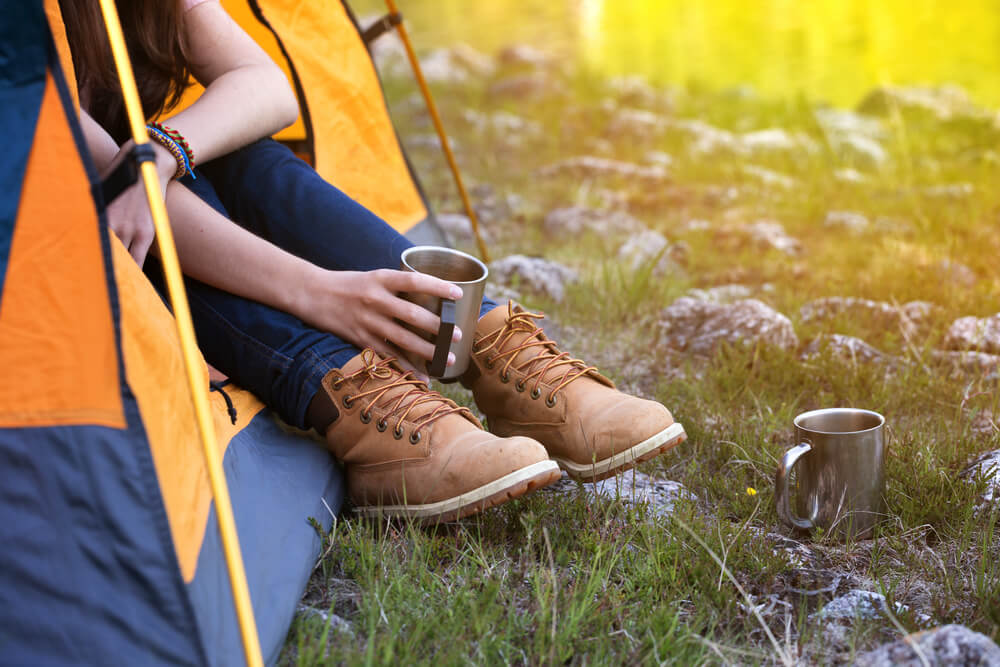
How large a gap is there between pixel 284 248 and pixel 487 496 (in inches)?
25.1

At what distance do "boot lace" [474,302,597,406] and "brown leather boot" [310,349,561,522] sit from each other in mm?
143

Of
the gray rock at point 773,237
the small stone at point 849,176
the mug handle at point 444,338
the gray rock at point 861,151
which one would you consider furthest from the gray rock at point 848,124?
the mug handle at point 444,338

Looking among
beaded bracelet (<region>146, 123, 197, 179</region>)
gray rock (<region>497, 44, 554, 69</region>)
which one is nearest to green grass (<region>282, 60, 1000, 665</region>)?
beaded bracelet (<region>146, 123, 197, 179</region>)

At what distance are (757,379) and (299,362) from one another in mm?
1121

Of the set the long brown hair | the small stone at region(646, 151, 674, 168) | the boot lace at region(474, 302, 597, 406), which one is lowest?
the small stone at region(646, 151, 674, 168)

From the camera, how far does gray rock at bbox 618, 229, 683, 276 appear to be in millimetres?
3055

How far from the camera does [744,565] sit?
1.40 meters

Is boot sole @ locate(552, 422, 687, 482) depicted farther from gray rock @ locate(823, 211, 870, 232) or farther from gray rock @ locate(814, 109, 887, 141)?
gray rock @ locate(814, 109, 887, 141)

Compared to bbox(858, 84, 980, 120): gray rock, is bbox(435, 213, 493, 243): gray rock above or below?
above

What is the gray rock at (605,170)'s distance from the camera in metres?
4.32

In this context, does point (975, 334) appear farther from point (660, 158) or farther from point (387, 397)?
point (660, 158)

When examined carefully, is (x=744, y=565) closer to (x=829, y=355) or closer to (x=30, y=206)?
(x=829, y=355)

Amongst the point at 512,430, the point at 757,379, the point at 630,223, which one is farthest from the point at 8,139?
the point at 630,223

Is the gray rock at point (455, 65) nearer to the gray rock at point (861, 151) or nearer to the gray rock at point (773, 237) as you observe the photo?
the gray rock at point (861, 151)
